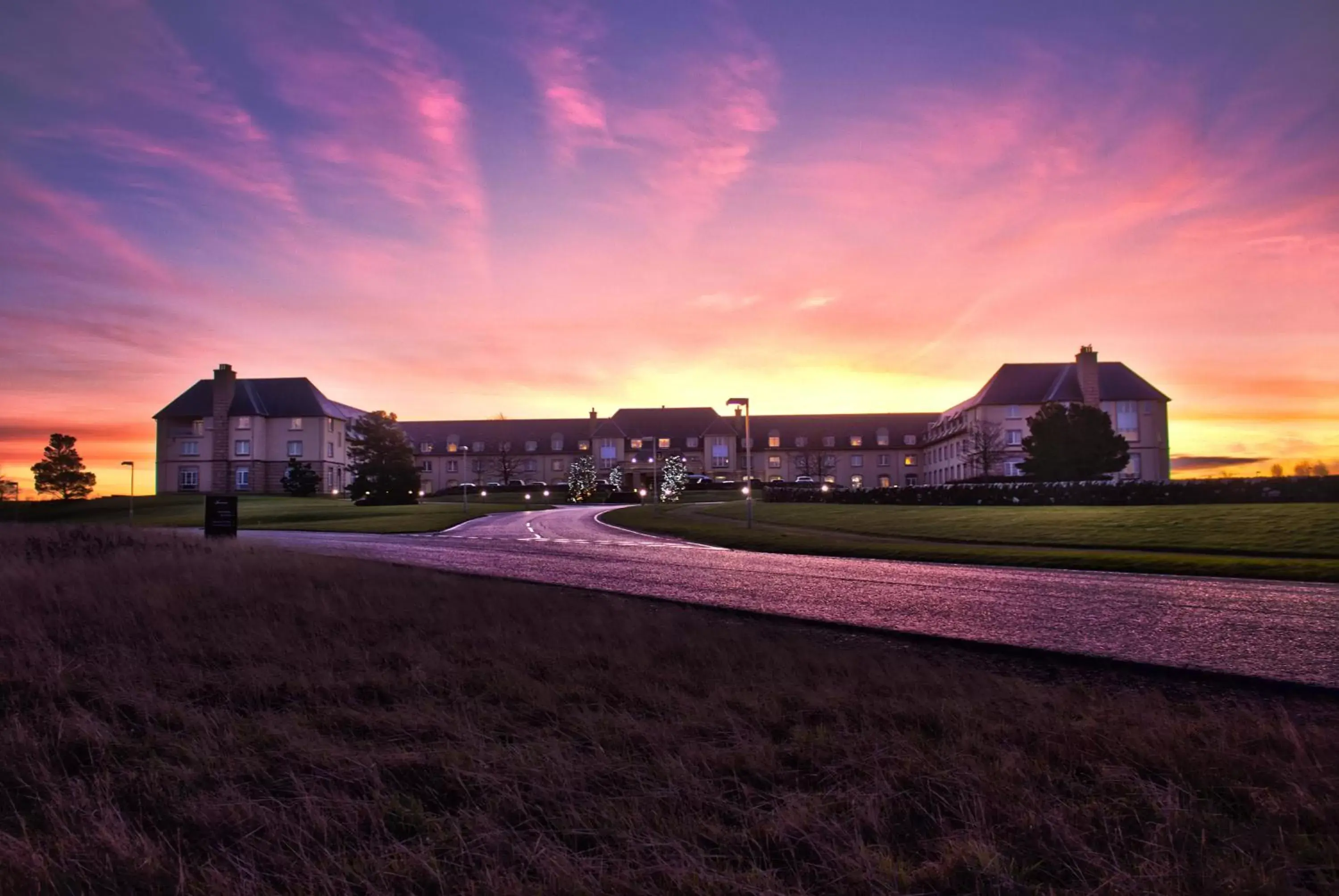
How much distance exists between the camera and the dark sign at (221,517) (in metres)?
25.3

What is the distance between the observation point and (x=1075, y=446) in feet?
179

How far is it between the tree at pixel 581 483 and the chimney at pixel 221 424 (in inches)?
1498

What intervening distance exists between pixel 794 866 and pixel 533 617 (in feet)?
22.8

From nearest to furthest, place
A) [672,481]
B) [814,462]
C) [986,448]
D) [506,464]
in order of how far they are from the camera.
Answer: [672,481]
[986,448]
[814,462]
[506,464]

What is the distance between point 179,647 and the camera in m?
8.54

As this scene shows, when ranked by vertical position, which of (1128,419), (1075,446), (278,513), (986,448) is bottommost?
(278,513)

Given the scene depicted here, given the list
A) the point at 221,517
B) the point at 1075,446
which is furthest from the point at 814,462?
the point at 221,517

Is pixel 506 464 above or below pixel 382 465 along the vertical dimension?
above

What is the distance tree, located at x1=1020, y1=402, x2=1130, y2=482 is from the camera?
54.3 m

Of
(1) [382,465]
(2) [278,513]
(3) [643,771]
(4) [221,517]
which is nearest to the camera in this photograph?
(3) [643,771]

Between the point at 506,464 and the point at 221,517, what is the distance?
78.7m

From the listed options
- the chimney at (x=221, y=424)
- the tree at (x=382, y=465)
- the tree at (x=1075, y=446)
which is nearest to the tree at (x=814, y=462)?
the tree at (x=1075, y=446)

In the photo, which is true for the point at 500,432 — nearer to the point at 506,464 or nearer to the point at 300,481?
the point at 506,464

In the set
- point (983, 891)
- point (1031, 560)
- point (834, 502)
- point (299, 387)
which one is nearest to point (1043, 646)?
point (983, 891)
